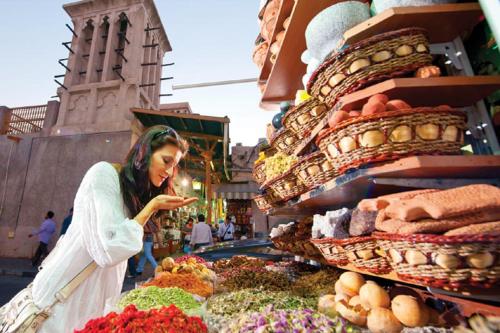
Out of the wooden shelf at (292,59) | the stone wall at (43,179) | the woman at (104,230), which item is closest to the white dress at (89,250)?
the woman at (104,230)

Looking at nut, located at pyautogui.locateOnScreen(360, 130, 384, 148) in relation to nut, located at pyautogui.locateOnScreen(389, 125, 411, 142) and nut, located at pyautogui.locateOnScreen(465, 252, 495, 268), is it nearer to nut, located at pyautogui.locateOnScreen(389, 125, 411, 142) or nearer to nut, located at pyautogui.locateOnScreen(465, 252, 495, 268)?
nut, located at pyautogui.locateOnScreen(389, 125, 411, 142)

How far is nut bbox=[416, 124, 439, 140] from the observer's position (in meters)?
1.23

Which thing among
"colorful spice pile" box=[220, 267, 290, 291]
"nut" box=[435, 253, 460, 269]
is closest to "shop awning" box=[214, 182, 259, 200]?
"colorful spice pile" box=[220, 267, 290, 291]

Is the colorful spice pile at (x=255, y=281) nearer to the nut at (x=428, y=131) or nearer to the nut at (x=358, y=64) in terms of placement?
the nut at (x=428, y=131)

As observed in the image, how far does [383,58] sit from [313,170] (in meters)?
0.80

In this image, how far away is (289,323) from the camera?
1437 millimetres

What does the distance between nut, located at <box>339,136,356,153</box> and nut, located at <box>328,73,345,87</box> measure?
0.44 m

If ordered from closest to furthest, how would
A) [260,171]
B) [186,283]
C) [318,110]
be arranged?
[318,110], [186,283], [260,171]

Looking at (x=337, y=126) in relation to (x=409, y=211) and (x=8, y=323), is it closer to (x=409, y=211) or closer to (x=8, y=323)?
(x=409, y=211)

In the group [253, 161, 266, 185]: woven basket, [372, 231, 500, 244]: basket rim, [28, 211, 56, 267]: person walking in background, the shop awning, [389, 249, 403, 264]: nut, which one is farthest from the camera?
the shop awning

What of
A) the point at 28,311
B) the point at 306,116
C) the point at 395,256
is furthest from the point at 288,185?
the point at 28,311

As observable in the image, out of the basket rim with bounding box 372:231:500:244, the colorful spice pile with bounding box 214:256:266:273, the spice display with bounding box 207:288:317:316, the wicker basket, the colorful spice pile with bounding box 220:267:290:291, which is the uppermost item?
the wicker basket

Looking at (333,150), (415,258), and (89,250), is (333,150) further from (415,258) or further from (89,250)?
(89,250)

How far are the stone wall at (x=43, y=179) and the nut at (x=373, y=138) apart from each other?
421 inches
